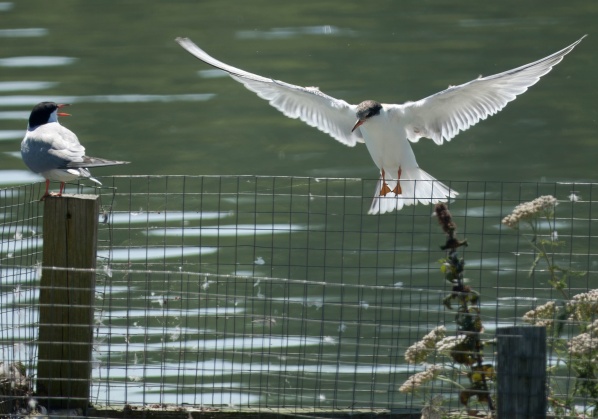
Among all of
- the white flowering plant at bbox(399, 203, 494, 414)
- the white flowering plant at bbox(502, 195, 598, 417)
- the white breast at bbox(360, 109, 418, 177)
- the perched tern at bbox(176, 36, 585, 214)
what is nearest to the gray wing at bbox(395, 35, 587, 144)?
the perched tern at bbox(176, 36, 585, 214)

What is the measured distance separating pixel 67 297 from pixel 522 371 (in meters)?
2.23

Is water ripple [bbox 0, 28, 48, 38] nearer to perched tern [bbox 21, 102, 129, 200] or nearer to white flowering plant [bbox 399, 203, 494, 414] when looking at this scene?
perched tern [bbox 21, 102, 129, 200]

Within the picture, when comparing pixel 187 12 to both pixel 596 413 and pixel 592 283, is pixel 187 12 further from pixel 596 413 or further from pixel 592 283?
pixel 596 413

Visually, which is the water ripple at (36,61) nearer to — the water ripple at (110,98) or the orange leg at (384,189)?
the water ripple at (110,98)

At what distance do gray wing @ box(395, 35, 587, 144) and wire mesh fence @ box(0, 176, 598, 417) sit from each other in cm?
68

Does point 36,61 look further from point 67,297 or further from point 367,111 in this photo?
point 67,297

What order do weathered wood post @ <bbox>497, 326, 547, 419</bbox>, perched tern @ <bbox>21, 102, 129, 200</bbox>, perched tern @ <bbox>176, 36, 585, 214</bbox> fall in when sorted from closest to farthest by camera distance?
weathered wood post @ <bbox>497, 326, 547, 419</bbox>, perched tern @ <bbox>21, 102, 129, 200</bbox>, perched tern @ <bbox>176, 36, 585, 214</bbox>

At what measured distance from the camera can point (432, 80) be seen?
46.9ft

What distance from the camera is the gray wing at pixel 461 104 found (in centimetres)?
743

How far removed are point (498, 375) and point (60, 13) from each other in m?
15.7

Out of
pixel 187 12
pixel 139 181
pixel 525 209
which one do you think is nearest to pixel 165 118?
pixel 139 181

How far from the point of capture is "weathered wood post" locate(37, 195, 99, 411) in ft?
17.1

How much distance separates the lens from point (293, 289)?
866 centimetres

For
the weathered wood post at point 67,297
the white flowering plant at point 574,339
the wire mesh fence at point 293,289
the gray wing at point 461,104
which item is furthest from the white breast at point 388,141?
the weathered wood post at point 67,297
